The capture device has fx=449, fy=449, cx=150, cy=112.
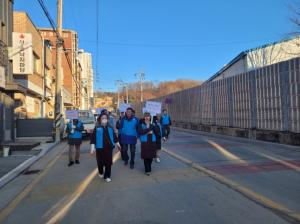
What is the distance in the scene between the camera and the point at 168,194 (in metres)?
8.75

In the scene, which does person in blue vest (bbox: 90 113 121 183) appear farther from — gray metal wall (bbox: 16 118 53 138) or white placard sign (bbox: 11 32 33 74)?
gray metal wall (bbox: 16 118 53 138)

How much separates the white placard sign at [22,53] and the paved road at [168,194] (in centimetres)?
1400

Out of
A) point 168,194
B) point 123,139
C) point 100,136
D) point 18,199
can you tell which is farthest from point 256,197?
point 123,139

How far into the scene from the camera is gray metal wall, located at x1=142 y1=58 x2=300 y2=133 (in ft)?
56.2

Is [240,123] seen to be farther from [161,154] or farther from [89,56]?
[89,56]

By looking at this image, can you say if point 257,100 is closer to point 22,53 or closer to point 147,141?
point 147,141

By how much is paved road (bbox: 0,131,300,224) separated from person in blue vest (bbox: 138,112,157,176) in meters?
0.38

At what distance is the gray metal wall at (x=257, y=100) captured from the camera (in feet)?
56.2

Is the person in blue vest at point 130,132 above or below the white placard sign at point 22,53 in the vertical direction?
below

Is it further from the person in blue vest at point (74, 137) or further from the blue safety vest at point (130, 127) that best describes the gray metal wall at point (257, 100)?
the person in blue vest at point (74, 137)

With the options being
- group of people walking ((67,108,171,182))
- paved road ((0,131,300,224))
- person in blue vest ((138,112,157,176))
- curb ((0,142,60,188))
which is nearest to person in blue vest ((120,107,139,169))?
group of people walking ((67,108,171,182))

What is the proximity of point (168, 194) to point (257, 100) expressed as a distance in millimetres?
12778

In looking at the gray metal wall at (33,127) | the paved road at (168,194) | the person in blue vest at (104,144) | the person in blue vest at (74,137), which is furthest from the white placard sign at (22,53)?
the person in blue vest at (104,144)

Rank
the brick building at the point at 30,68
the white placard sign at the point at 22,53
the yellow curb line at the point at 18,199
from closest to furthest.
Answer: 1. the yellow curb line at the point at 18,199
2. the white placard sign at the point at 22,53
3. the brick building at the point at 30,68
